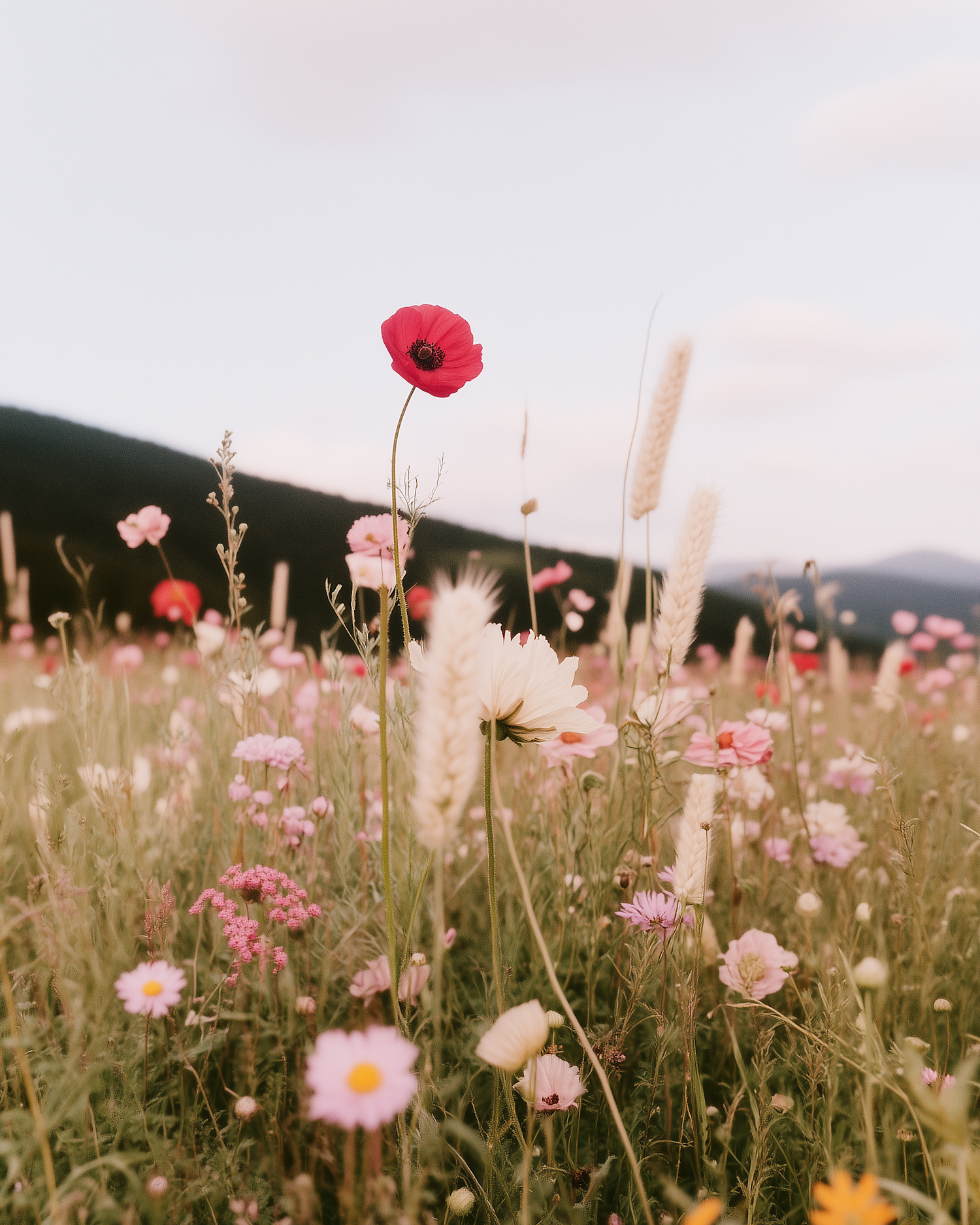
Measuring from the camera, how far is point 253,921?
3.84 feet

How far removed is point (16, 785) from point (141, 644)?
4028mm

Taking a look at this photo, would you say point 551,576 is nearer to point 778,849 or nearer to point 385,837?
point 778,849

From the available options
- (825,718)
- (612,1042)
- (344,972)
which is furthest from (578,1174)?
(825,718)

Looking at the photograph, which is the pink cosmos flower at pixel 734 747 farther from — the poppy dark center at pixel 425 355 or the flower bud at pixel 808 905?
the poppy dark center at pixel 425 355

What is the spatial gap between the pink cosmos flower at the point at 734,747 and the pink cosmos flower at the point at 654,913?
0.98ft

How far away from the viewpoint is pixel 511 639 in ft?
2.98

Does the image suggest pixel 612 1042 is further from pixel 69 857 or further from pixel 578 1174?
pixel 69 857

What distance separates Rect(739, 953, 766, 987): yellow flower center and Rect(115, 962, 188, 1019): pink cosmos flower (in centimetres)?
83

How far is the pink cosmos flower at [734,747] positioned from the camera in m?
1.35

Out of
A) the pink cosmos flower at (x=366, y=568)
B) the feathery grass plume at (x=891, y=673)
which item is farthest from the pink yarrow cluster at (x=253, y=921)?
the feathery grass plume at (x=891, y=673)

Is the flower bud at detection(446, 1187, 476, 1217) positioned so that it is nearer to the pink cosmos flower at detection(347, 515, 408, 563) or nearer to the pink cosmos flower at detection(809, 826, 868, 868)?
the pink cosmos flower at detection(347, 515, 408, 563)

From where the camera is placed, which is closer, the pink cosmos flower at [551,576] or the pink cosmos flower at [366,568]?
the pink cosmos flower at [366,568]

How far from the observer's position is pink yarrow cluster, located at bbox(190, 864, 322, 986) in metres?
1.10

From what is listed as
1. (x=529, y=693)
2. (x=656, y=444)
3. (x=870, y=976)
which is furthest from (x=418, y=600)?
(x=870, y=976)
